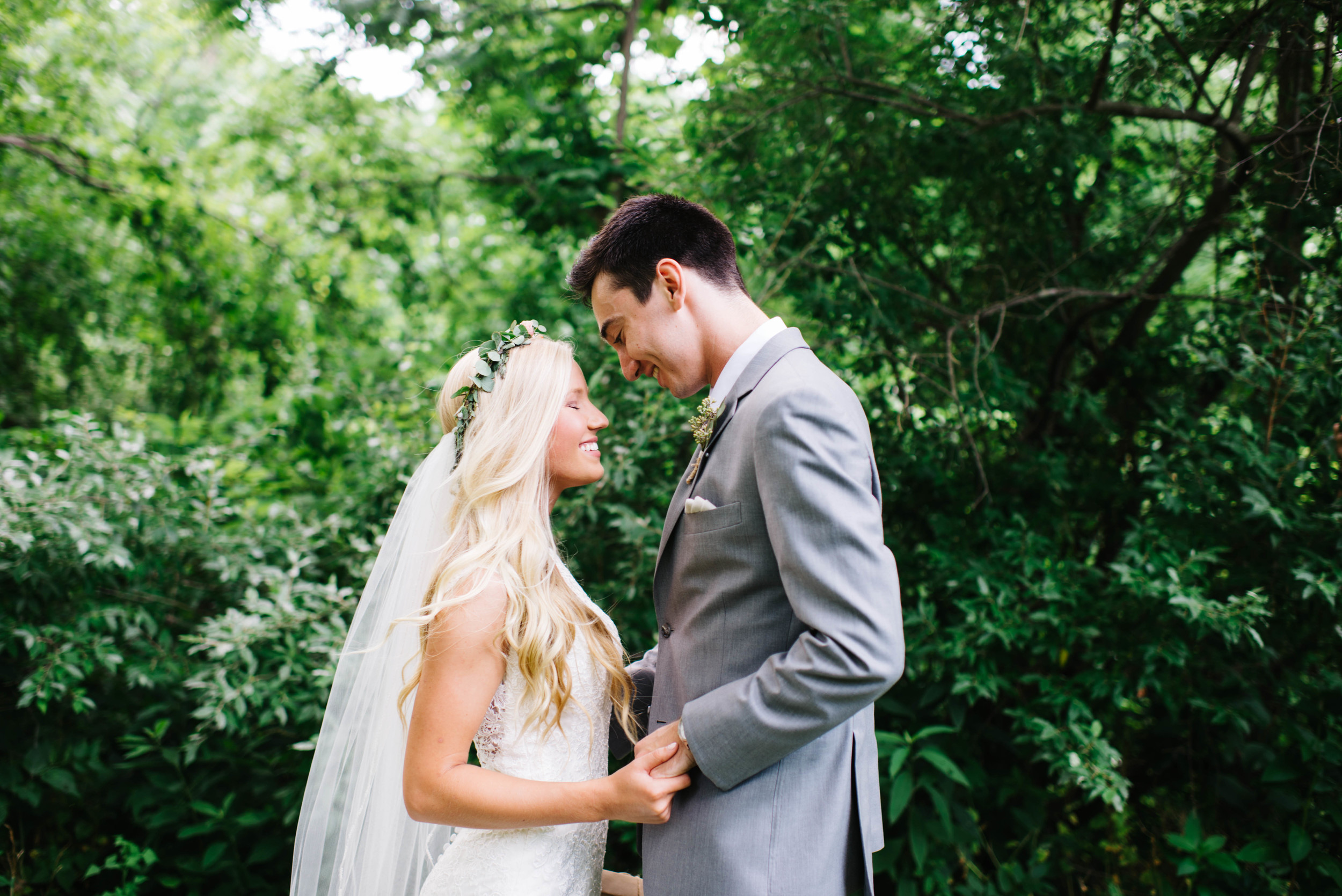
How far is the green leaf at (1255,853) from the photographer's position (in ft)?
8.84

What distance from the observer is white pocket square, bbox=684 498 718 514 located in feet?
5.05

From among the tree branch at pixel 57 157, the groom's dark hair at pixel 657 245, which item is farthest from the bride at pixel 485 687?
the tree branch at pixel 57 157

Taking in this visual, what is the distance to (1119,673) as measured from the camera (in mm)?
2814

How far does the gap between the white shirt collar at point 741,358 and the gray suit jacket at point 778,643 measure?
0.05m

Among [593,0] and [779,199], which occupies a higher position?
[593,0]

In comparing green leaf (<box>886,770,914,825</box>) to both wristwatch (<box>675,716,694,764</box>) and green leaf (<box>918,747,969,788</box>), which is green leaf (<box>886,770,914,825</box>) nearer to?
green leaf (<box>918,747,969,788</box>)

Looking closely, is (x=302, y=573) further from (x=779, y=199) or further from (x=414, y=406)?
(x=779, y=199)

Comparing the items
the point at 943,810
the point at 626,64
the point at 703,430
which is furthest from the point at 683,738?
the point at 626,64

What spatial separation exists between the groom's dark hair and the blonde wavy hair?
0.98 ft

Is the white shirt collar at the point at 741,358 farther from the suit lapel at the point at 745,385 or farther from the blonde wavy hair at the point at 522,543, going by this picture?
the blonde wavy hair at the point at 522,543

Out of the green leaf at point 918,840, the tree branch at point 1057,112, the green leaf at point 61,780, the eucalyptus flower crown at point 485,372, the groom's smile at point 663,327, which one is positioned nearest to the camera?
the groom's smile at point 663,327

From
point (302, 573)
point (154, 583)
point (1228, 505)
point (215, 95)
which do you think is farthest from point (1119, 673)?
point (215, 95)

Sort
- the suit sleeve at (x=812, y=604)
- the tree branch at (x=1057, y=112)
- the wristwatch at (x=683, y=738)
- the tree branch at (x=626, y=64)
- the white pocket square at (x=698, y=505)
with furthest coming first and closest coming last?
1. the tree branch at (x=626, y=64)
2. the tree branch at (x=1057, y=112)
3. the white pocket square at (x=698, y=505)
4. the wristwatch at (x=683, y=738)
5. the suit sleeve at (x=812, y=604)

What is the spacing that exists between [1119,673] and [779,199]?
2.32 m
